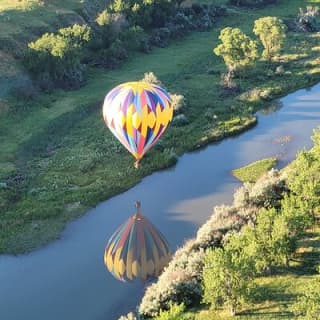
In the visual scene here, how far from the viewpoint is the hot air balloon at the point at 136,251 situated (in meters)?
30.3

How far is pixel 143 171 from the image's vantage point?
1610 inches

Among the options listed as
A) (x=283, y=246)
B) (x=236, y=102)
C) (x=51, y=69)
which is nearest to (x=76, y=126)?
(x=51, y=69)

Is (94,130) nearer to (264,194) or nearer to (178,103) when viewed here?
(178,103)

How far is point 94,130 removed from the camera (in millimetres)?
47094

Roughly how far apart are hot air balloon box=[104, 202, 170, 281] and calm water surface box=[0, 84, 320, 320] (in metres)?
0.49

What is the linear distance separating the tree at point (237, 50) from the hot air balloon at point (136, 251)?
2621 centimetres

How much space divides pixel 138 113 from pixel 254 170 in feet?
34.2

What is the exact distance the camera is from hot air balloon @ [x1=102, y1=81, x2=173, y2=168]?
35.3 m

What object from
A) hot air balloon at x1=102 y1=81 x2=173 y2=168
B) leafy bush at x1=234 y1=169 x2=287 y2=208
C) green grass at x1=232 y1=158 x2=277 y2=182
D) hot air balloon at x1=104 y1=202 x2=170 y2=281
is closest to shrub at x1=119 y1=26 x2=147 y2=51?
green grass at x1=232 y1=158 x2=277 y2=182

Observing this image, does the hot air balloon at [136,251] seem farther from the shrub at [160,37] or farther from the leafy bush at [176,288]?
the shrub at [160,37]

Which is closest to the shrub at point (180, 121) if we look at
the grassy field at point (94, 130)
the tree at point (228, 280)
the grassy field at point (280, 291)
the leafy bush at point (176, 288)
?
the grassy field at point (94, 130)

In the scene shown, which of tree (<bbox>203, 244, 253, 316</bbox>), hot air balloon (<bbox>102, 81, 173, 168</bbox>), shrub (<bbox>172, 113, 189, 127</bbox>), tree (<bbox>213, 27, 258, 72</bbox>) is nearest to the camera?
tree (<bbox>203, 244, 253, 316</bbox>)

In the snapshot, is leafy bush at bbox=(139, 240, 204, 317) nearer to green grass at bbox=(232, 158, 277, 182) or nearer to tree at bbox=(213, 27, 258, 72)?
green grass at bbox=(232, 158, 277, 182)

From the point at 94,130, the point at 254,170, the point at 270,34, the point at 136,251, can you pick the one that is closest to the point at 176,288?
the point at 136,251
